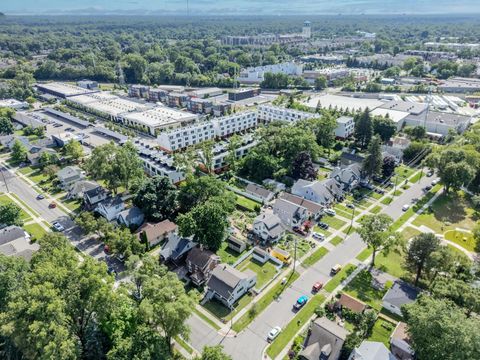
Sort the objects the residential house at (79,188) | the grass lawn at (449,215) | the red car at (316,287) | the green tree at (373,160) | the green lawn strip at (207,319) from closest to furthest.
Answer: the green lawn strip at (207,319) → the red car at (316,287) → the grass lawn at (449,215) → the residential house at (79,188) → the green tree at (373,160)

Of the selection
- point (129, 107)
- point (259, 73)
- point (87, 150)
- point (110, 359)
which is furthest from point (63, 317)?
point (259, 73)

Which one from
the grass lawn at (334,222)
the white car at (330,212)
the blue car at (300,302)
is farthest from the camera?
the white car at (330,212)

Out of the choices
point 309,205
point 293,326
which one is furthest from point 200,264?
point 309,205

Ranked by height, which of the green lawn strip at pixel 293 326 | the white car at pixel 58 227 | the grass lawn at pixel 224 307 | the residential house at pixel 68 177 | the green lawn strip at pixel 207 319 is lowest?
the green lawn strip at pixel 207 319

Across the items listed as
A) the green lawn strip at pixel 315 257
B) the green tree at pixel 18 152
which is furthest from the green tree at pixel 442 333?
the green tree at pixel 18 152

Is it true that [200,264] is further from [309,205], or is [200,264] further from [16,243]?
[16,243]

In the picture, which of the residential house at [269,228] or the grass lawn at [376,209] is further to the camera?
the grass lawn at [376,209]

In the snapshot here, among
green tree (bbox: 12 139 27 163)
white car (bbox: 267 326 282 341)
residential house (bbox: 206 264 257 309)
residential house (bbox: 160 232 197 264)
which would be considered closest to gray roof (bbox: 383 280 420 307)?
white car (bbox: 267 326 282 341)

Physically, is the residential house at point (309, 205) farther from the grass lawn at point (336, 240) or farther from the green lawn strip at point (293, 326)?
the green lawn strip at point (293, 326)
